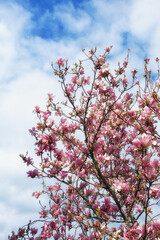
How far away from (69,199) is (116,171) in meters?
1.26

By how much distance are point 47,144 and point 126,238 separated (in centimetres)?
209

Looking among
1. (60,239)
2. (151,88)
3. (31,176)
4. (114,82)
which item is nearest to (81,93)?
(114,82)

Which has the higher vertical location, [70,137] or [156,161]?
[70,137]

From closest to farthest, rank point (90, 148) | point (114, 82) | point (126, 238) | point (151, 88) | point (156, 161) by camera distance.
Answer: point (156, 161)
point (126, 238)
point (151, 88)
point (90, 148)
point (114, 82)

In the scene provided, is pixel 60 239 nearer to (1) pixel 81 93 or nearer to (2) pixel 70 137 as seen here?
(2) pixel 70 137

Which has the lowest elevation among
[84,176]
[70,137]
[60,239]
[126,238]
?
[126,238]

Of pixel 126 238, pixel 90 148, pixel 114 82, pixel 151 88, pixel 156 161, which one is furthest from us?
pixel 114 82

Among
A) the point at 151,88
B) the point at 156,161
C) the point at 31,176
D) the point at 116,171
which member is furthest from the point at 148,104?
the point at 31,176

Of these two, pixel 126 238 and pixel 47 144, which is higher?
pixel 47 144

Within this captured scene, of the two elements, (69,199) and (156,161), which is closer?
(156,161)

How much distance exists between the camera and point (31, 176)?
438 centimetres

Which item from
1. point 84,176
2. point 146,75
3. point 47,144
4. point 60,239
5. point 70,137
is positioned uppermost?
point 146,75

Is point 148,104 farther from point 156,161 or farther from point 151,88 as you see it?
point 156,161

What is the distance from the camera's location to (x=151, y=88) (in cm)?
437
